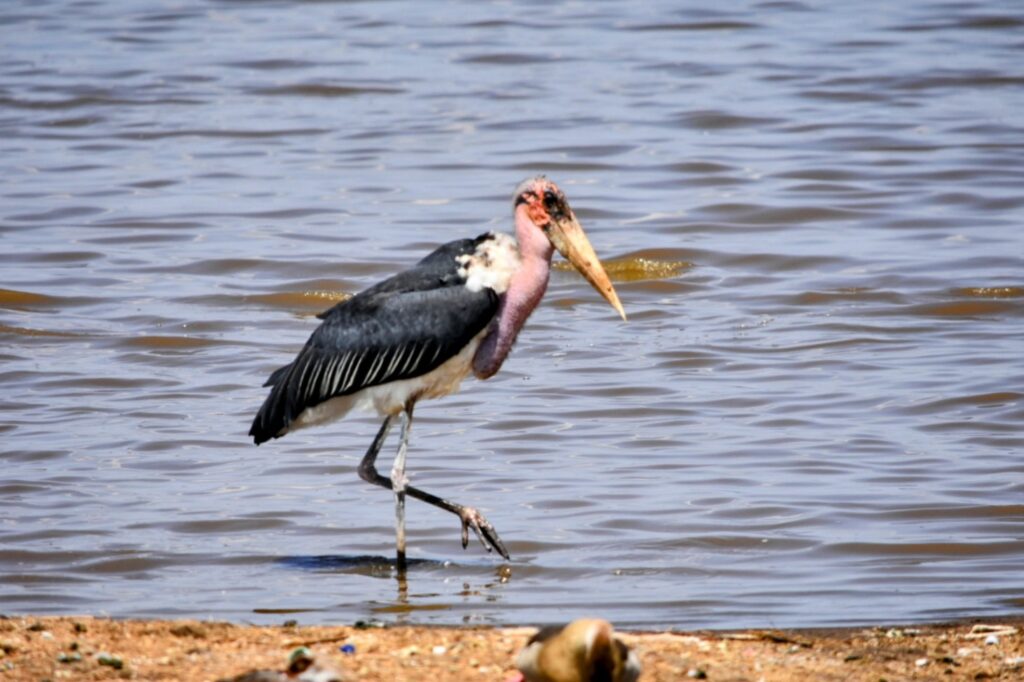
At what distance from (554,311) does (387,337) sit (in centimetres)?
566

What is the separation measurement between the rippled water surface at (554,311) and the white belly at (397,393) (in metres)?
0.60

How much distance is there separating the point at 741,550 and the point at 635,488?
108cm

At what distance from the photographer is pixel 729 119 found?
21.2 metres

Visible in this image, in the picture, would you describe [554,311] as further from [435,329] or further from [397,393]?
[435,329]

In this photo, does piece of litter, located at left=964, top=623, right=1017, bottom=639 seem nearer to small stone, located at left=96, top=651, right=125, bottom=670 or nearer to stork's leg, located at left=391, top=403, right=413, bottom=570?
stork's leg, located at left=391, top=403, right=413, bottom=570

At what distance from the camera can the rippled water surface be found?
27.9ft

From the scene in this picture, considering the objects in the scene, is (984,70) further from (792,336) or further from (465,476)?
(465,476)

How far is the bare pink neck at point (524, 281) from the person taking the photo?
847 centimetres

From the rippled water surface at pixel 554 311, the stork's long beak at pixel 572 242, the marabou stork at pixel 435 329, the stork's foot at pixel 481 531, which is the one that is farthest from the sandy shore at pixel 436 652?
the stork's long beak at pixel 572 242

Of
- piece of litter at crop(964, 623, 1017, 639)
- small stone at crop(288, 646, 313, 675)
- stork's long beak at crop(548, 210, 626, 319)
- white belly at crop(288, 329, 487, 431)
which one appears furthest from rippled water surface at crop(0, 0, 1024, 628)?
small stone at crop(288, 646, 313, 675)

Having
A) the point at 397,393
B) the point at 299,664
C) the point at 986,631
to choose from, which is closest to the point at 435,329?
the point at 397,393

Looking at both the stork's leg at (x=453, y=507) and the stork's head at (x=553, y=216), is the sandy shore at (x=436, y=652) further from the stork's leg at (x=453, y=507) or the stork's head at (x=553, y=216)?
the stork's head at (x=553, y=216)

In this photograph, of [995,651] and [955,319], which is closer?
[995,651]

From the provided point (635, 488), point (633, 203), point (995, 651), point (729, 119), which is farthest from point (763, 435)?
point (729, 119)
